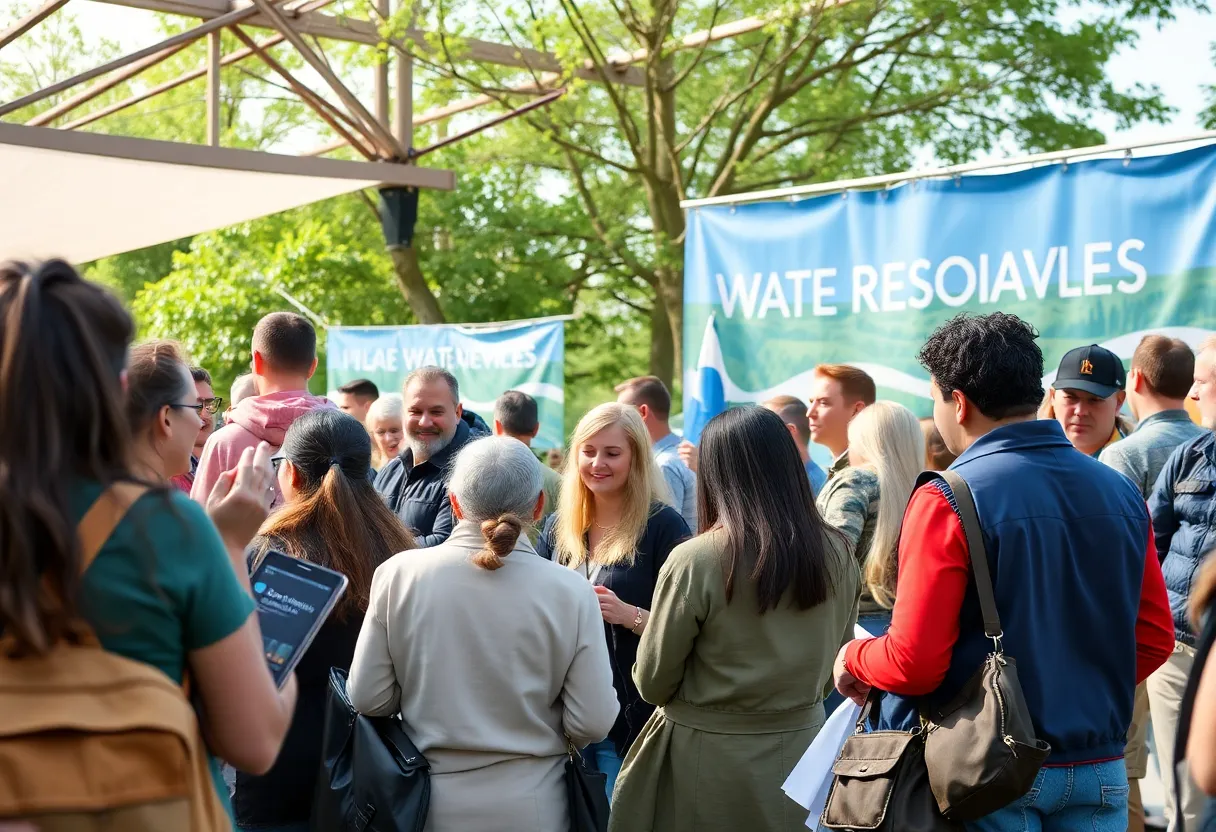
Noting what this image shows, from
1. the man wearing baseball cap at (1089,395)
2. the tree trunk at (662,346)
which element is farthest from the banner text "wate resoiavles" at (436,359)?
the tree trunk at (662,346)

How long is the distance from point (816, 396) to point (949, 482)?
298 cm

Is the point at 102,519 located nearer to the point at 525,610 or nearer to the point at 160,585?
the point at 160,585

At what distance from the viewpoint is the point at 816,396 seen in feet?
18.9

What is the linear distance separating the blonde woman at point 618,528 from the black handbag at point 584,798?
0.95 m

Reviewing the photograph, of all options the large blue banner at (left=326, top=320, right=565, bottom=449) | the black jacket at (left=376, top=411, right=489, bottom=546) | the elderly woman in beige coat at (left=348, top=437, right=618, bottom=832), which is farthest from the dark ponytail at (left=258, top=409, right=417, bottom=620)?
the large blue banner at (left=326, top=320, right=565, bottom=449)

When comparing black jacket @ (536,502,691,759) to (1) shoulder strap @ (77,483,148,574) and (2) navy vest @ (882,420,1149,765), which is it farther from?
(1) shoulder strap @ (77,483,148,574)

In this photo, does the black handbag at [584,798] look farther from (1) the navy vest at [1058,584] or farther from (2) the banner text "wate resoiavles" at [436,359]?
(2) the banner text "wate resoiavles" at [436,359]

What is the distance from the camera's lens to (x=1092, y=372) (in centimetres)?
472

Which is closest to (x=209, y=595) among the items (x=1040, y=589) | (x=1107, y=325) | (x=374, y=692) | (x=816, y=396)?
(x=374, y=692)

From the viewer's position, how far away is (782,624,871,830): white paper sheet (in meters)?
3.18

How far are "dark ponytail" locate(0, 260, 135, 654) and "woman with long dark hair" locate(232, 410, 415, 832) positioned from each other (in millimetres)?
1745

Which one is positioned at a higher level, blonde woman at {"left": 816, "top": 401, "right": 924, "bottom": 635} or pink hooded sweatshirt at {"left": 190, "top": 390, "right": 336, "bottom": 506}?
pink hooded sweatshirt at {"left": 190, "top": 390, "right": 336, "bottom": 506}

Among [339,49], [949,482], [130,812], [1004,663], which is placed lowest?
[1004,663]

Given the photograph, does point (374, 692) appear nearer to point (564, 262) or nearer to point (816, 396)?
point (816, 396)
